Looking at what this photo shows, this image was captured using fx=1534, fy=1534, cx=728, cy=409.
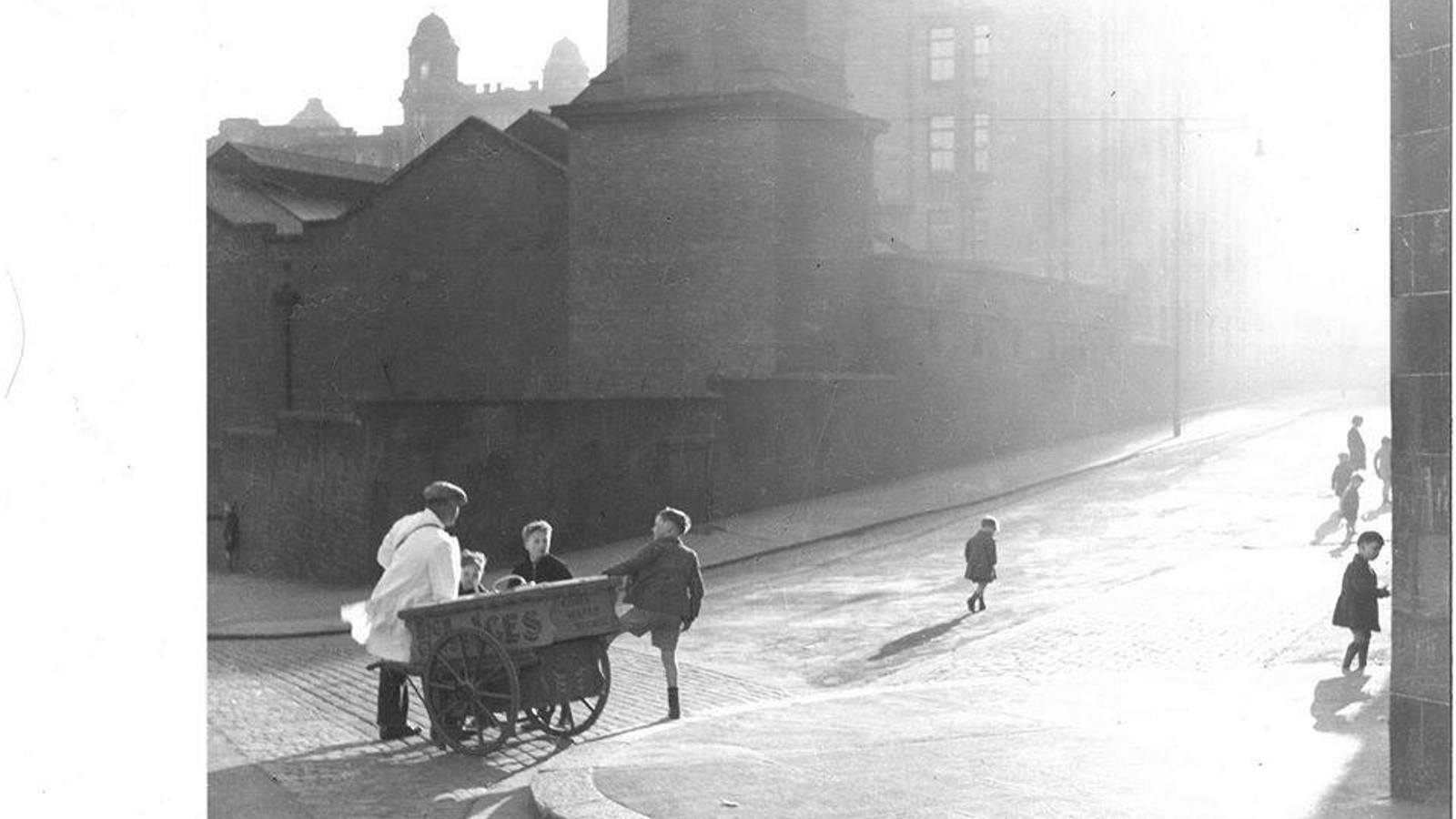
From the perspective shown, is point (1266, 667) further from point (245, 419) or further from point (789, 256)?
point (789, 256)

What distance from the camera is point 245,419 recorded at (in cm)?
2070

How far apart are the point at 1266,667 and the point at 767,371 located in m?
15.6

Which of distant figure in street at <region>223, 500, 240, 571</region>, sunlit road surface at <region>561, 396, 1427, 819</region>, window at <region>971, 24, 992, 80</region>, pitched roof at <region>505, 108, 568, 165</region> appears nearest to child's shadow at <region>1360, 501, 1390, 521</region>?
sunlit road surface at <region>561, 396, 1427, 819</region>

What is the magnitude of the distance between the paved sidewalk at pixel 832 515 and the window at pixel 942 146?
13.4 m

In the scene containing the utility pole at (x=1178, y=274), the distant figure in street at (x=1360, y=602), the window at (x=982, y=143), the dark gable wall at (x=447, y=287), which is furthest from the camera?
the window at (x=982, y=143)

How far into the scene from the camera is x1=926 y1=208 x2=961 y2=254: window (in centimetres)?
4038

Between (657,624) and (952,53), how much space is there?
33.5 meters

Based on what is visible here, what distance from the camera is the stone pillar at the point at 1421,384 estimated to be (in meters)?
7.27

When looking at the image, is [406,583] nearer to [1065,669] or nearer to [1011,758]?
[1011,758]

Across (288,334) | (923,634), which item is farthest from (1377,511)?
(288,334)

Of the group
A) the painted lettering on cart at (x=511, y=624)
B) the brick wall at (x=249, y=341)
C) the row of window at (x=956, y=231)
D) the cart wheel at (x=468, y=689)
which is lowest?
the cart wheel at (x=468, y=689)

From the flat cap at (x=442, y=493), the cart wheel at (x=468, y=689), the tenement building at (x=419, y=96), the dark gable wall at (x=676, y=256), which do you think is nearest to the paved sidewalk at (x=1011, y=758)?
the cart wheel at (x=468, y=689)

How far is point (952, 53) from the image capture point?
41.7 meters

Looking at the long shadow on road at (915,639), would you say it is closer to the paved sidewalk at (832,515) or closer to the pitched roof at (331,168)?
the paved sidewalk at (832,515)
